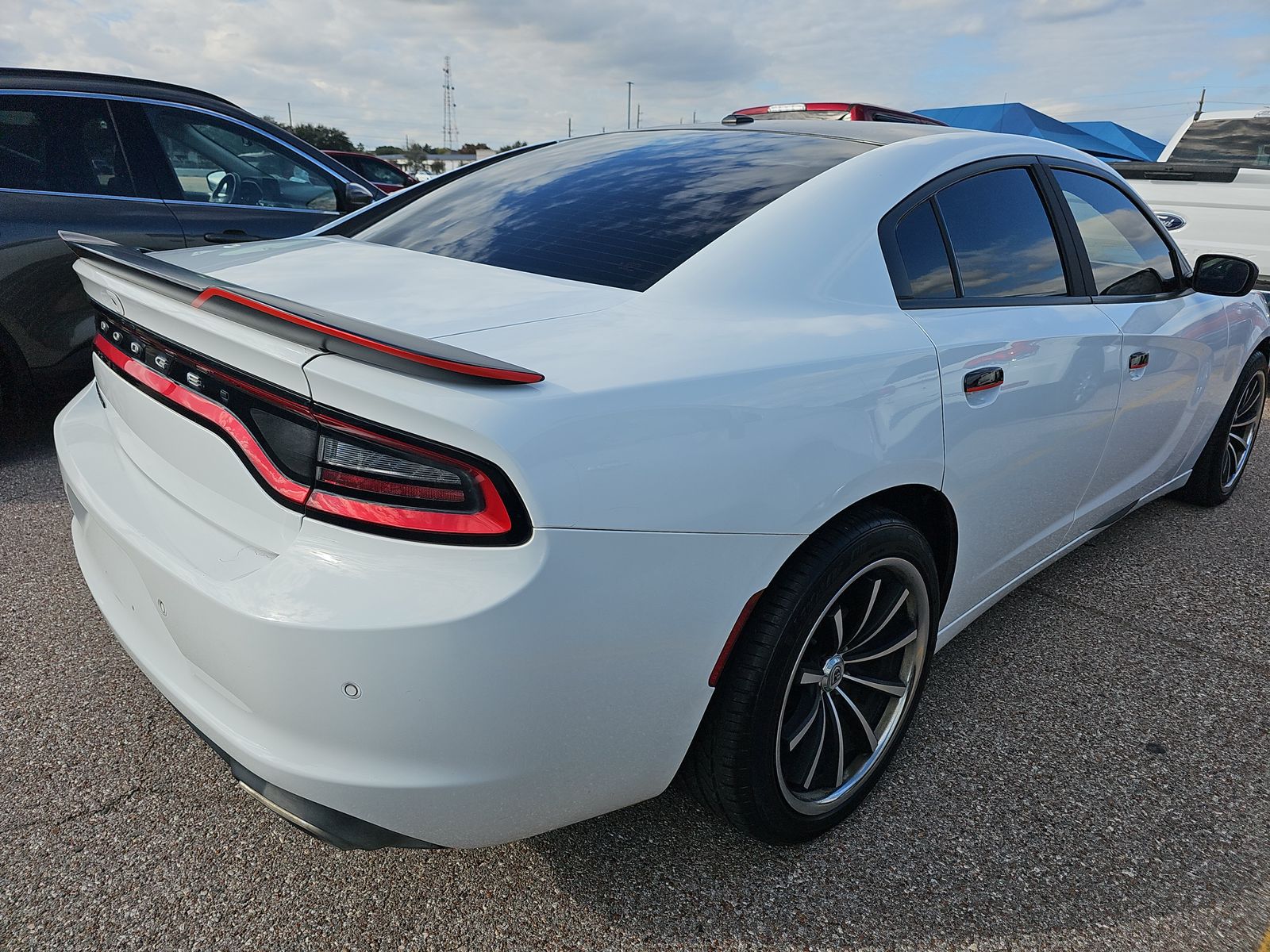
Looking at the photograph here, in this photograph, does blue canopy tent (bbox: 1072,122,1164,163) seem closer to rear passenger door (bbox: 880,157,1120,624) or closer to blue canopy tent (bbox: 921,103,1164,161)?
blue canopy tent (bbox: 921,103,1164,161)

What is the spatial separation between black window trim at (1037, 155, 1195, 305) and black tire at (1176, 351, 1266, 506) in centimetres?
84

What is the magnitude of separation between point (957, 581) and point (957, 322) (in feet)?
2.11

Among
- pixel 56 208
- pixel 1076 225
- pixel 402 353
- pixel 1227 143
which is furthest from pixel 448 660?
pixel 1227 143

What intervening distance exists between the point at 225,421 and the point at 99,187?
3317 millimetres

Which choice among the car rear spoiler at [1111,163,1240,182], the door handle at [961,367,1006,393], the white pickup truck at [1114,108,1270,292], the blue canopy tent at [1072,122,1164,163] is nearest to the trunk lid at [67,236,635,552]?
the door handle at [961,367,1006,393]

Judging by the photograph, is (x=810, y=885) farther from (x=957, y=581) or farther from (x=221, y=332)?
(x=221, y=332)

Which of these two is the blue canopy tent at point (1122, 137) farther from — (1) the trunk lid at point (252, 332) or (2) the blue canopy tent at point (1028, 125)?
(1) the trunk lid at point (252, 332)

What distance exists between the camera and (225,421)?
4.79 ft

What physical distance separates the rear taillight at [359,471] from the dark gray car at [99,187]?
2.89m

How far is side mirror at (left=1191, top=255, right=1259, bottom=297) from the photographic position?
306cm

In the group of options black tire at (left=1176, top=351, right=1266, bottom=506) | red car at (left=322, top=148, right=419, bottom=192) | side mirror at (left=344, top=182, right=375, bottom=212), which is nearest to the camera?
black tire at (left=1176, top=351, right=1266, bottom=506)

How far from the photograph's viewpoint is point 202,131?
4406 mm

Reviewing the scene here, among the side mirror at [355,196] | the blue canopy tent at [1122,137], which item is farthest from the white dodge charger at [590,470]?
the blue canopy tent at [1122,137]

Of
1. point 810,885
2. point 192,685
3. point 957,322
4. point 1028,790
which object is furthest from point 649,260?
point 1028,790
